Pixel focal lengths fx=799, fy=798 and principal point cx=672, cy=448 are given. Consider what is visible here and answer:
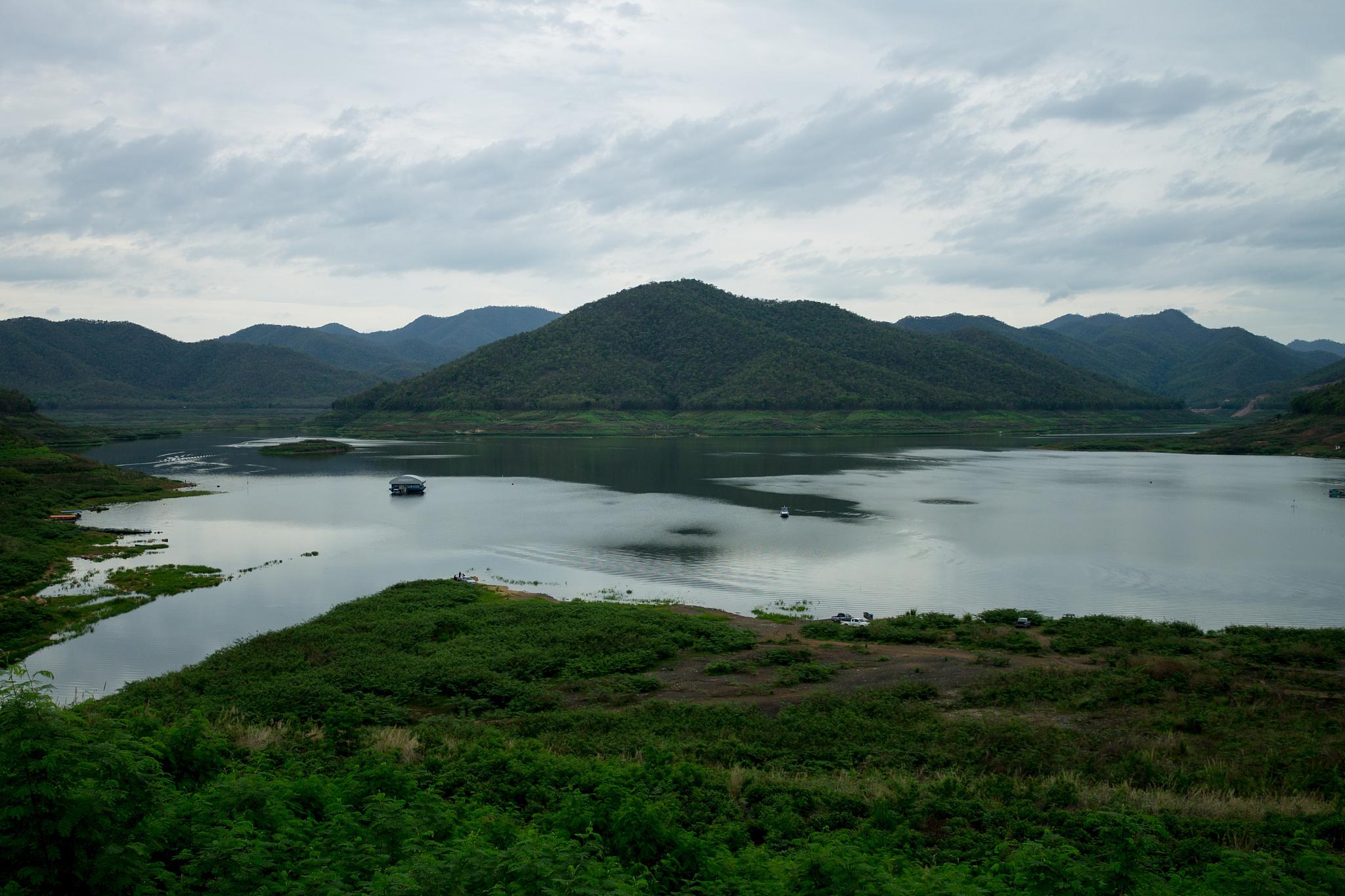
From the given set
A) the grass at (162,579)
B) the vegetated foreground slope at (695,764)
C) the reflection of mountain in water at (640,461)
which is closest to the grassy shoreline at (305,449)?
the reflection of mountain in water at (640,461)

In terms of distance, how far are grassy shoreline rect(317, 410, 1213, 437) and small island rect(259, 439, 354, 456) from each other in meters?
33.6

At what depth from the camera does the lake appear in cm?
3136

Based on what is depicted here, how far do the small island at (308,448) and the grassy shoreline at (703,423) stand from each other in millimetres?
33617

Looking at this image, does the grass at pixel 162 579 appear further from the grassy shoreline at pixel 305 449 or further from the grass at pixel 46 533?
the grassy shoreline at pixel 305 449

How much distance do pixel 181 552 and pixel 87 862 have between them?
Answer: 40.3 m

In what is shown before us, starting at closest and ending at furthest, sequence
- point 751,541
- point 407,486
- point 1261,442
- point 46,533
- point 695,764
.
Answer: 1. point 695,764
2. point 46,533
3. point 751,541
4. point 407,486
5. point 1261,442

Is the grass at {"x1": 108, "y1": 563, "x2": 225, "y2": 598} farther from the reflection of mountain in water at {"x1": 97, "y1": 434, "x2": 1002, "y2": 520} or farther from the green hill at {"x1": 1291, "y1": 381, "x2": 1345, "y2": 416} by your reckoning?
the green hill at {"x1": 1291, "y1": 381, "x2": 1345, "y2": 416}

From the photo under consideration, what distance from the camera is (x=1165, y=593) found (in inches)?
1331

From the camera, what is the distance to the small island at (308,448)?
113m

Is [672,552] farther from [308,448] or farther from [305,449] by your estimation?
[308,448]

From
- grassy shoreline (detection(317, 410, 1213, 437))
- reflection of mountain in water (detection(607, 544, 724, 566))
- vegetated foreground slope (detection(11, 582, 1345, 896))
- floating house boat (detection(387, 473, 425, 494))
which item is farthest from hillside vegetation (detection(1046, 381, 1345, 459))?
vegetated foreground slope (detection(11, 582, 1345, 896))

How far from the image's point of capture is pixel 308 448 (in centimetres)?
11488

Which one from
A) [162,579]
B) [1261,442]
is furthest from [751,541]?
[1261,442]

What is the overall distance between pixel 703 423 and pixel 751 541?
379ft
